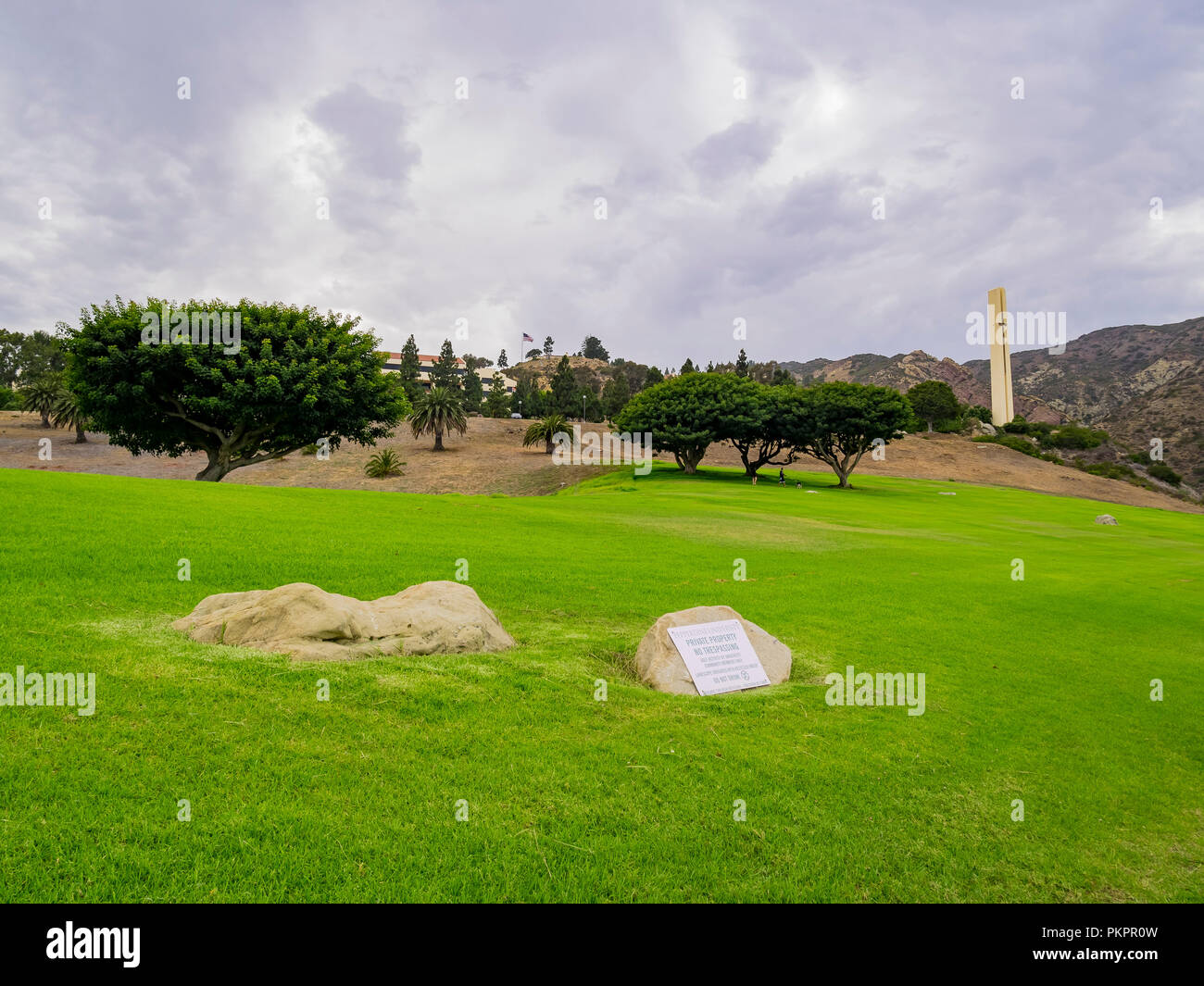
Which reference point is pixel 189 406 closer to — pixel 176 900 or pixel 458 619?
pixel 458 619

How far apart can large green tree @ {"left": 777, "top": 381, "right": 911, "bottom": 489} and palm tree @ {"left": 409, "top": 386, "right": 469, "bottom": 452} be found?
41.3m

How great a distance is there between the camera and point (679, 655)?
27.5 ft

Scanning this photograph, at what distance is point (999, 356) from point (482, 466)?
106131mm

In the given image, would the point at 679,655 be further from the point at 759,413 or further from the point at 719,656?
the point at 759,413

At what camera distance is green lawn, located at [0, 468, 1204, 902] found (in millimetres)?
4359

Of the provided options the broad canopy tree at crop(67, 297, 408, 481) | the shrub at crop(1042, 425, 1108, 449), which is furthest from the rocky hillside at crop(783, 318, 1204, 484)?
the broad canopy tree at crop(67, 297, 408, 481)

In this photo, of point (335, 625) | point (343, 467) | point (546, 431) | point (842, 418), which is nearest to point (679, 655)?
point (335, 625)

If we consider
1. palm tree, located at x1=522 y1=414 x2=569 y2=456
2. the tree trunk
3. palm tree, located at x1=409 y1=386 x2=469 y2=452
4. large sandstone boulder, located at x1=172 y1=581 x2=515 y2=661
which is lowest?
large sandstone boulder, located at x1=172 y1=581 x2=515 y2=661

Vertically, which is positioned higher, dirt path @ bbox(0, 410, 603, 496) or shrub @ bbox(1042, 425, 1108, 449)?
shrub @ bbox(1042, 425, 1108, 449)

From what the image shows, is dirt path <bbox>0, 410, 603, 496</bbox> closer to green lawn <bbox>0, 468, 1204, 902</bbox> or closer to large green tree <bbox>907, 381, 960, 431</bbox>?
green lawn <bbox>0, 468, 1204, 902</bbox>
